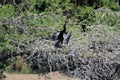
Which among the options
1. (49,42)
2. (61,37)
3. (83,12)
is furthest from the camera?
(83,12)

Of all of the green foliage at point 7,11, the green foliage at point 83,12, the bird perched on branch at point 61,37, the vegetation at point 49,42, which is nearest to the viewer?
the bird perched on branch at point 61,37

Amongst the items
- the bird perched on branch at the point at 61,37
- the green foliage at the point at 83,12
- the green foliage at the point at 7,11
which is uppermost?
the green foliage at the point at 7,11

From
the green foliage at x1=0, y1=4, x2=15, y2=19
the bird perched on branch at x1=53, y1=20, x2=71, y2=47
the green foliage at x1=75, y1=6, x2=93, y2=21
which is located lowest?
the green foliage at x1=75, y1=6, x2=93, y2=21

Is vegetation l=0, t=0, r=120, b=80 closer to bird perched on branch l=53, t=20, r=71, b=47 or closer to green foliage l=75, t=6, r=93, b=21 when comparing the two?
bird perched on branch l=53, t=20, r=71, b=47

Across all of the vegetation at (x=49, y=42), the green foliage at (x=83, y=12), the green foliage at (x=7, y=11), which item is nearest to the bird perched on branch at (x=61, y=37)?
the vegetation at (x=49, y=42)

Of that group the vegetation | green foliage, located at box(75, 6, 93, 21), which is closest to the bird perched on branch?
the vegetation

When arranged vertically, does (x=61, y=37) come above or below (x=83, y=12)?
above

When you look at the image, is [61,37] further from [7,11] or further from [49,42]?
[7,11]

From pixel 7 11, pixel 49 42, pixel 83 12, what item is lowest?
pixel 83 12

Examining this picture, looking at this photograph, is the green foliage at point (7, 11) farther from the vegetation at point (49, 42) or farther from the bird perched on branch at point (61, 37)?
the bird perched on branch at point (61, 37)

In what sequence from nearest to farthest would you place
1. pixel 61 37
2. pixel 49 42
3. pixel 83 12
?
pixel 61 37 → pixel 49 42 → pixel 83 12

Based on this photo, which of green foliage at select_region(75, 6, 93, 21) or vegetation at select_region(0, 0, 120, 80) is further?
green foliage at select_region(75, 6, 93, 21)

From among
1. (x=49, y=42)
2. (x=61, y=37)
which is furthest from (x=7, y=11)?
(x=61, y=37)

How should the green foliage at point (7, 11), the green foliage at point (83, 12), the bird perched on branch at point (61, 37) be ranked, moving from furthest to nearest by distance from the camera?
the green foliage at point (83, 12) < the green foliage at point (7, 11) < the bird perched on branch at point (61, 37)
